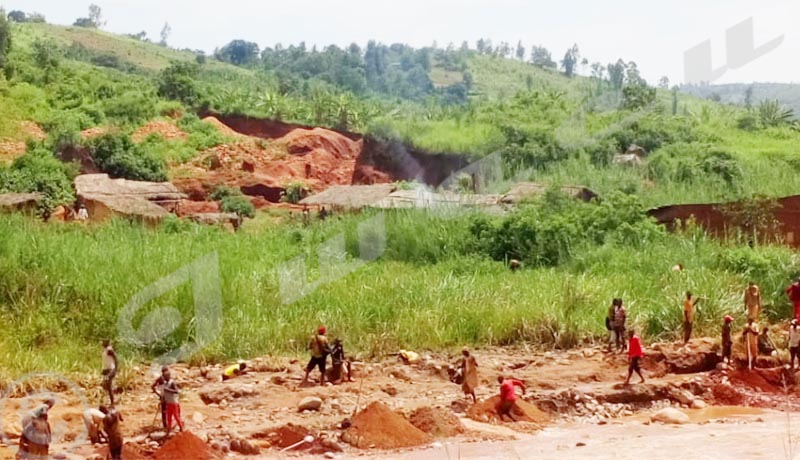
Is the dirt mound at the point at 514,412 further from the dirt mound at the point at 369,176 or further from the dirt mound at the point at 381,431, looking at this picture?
the dirt mound at the point at 369,176

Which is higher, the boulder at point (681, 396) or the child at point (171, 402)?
the child at point (171, 402)

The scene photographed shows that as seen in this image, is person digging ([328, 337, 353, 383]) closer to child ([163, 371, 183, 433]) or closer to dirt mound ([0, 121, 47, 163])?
child ([163, 371, 183, 433])

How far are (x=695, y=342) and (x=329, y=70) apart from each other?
4632 centimetres

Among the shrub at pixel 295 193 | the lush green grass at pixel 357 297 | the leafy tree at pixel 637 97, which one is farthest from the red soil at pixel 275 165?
the lush green grass at pixel 357 297

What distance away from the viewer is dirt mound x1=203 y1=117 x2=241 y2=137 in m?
34.7

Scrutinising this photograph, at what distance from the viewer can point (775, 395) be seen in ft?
30.2

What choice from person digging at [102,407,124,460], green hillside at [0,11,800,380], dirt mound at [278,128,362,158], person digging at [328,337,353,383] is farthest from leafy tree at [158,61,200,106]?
person digging at [102,407,124,460]

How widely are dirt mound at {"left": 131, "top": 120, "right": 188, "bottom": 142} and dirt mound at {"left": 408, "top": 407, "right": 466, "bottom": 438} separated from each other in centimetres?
2601

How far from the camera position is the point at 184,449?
22.2ft

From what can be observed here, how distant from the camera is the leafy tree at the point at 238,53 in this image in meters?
64.4

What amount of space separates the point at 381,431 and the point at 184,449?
150 cm

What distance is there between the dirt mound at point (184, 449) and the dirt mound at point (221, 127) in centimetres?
2836

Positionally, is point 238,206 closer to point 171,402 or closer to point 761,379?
point 761,379

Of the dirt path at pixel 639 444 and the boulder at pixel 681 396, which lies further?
the boulder at pixel 681 396
